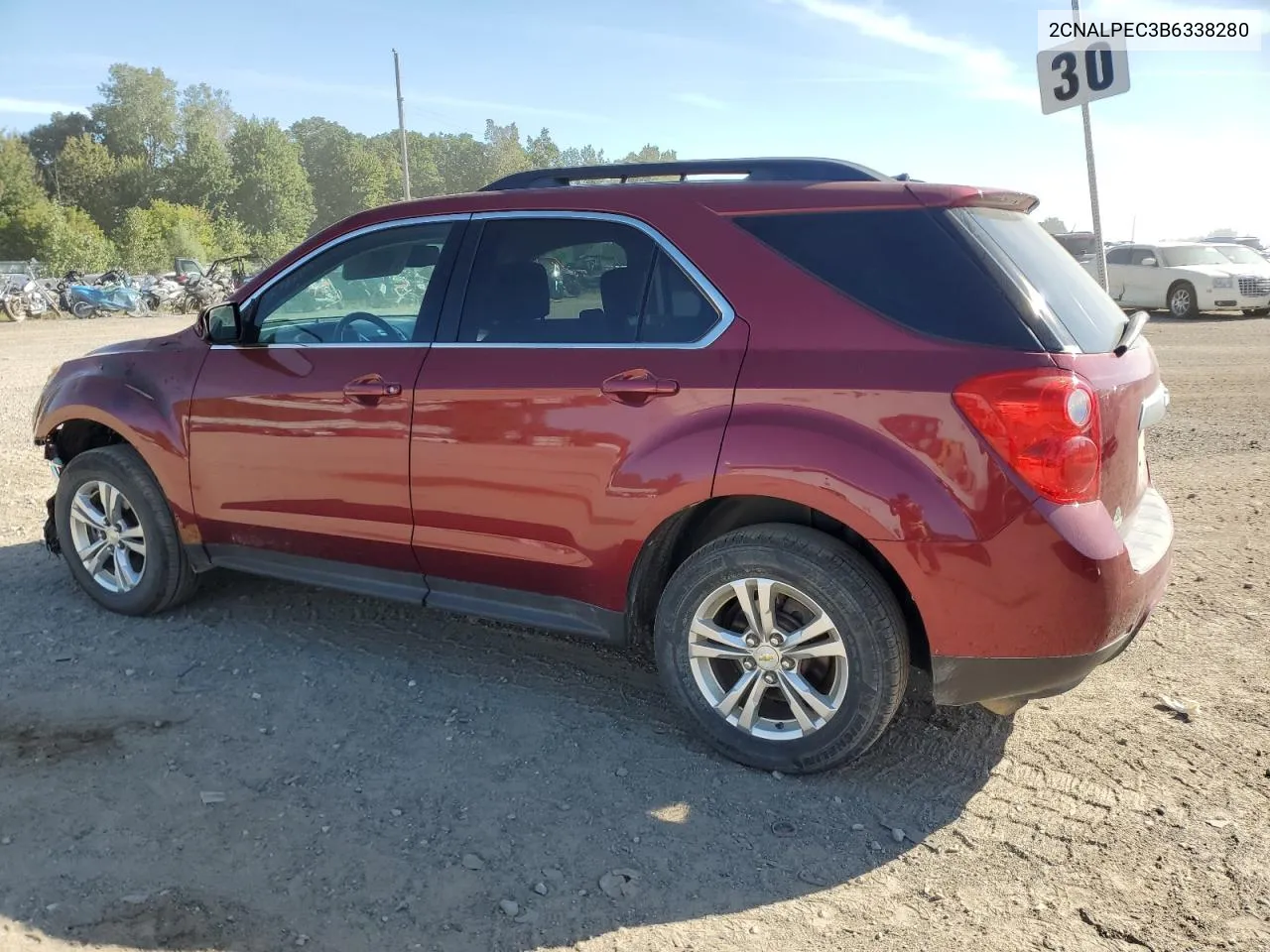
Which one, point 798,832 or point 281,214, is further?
point 281,214

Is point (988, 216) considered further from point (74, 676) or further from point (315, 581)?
point (74, 676)

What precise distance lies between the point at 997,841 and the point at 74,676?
3.48 m

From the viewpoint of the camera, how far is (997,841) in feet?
9.75

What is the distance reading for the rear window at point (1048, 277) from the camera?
3.06 metres

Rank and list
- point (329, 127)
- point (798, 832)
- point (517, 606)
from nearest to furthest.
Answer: point (798, 832) → point (517, 606) → point (329, 127)

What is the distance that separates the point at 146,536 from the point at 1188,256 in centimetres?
2189

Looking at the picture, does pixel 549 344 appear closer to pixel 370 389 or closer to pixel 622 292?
pixel 622 292

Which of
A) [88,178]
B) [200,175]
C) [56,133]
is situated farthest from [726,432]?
[56,133]

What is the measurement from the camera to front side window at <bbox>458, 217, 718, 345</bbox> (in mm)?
3420

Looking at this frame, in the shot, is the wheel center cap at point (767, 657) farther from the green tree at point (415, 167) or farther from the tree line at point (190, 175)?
the green tree at point (415, 167)

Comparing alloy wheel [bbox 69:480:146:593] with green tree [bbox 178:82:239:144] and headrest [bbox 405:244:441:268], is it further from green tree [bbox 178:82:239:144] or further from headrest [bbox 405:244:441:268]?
green tree [bbox 178:82:239:144]

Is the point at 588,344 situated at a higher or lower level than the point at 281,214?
lower

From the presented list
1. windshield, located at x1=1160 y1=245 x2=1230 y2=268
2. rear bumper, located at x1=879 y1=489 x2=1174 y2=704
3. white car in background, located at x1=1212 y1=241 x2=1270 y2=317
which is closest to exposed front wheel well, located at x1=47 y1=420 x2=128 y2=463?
rear bumper, located at x1=879 y1=489 x2=1174 y2=704

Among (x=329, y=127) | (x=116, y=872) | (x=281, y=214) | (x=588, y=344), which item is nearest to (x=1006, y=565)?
(x=588, y=344)
